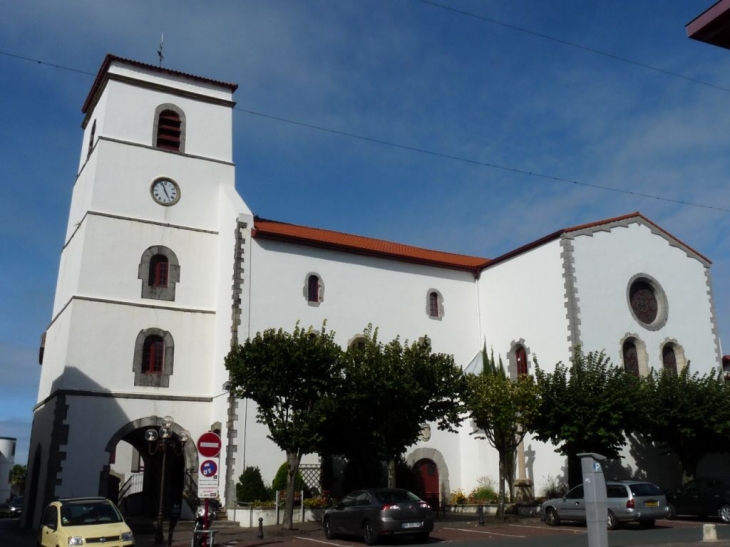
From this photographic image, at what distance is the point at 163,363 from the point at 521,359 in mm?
13817

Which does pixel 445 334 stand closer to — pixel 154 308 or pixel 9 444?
pixel 154 308

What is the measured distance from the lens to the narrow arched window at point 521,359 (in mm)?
29078

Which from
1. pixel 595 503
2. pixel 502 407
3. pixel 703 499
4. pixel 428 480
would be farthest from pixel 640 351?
pixel 595 503

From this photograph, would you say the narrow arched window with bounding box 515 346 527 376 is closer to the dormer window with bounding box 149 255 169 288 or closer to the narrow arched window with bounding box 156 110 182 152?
the dormer window with bounding box 149 255 169 288

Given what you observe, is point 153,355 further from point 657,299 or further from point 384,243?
point 657,299

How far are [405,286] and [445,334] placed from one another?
2666 mm

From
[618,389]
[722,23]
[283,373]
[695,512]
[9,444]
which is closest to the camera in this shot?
[722,23]

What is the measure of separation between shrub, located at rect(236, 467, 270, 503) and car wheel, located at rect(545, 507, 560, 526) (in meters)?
8.88

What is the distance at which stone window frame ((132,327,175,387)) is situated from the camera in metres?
26.0

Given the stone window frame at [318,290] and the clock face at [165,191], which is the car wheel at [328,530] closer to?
the stone window frame at [318,290]

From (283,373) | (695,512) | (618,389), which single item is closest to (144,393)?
(283,373)

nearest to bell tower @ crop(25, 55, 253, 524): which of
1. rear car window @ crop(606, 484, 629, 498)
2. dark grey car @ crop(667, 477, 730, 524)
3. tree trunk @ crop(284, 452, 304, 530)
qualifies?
tree trunk @ crop(284, 452, 304, 530)

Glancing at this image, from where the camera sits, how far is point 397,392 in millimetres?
21719

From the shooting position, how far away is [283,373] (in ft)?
69.1
